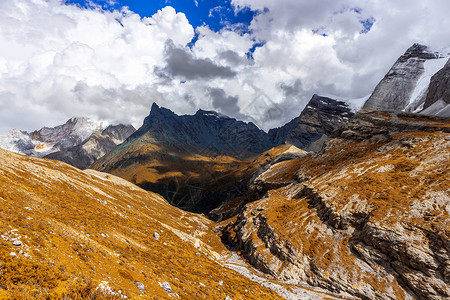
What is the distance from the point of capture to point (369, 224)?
92.5ft

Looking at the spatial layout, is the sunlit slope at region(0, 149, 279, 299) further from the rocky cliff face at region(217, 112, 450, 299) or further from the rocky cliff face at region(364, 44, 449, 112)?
the rocky cliff face at region(364, 44, 449, 112)

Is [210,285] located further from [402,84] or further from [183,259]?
[402,84]

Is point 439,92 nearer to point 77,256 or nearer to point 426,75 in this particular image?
point 426,75

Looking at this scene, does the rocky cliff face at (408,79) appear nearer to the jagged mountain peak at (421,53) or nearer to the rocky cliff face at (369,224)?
the jagged mountain peak at (421,53)

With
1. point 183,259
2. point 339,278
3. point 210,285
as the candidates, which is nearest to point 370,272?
point 339,278

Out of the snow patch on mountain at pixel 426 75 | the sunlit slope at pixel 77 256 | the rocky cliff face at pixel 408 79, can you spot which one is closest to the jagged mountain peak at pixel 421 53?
the rocky cliff face at pixel 408 79

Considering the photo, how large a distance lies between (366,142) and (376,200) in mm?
29212

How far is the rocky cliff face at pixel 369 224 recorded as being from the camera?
76.2 feet

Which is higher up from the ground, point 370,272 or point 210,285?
point 370,272

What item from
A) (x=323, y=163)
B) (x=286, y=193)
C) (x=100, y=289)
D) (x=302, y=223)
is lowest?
(x=100, y=289)

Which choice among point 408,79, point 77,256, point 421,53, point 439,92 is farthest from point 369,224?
point 421,53

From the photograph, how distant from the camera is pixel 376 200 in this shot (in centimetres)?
3150

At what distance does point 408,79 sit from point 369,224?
8833 inches

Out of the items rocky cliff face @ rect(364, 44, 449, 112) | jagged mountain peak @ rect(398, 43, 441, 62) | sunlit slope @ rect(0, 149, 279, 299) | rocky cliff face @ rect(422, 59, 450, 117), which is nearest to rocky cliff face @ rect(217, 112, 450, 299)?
sunlit slope @ rect(0, 149, 279, 299)
